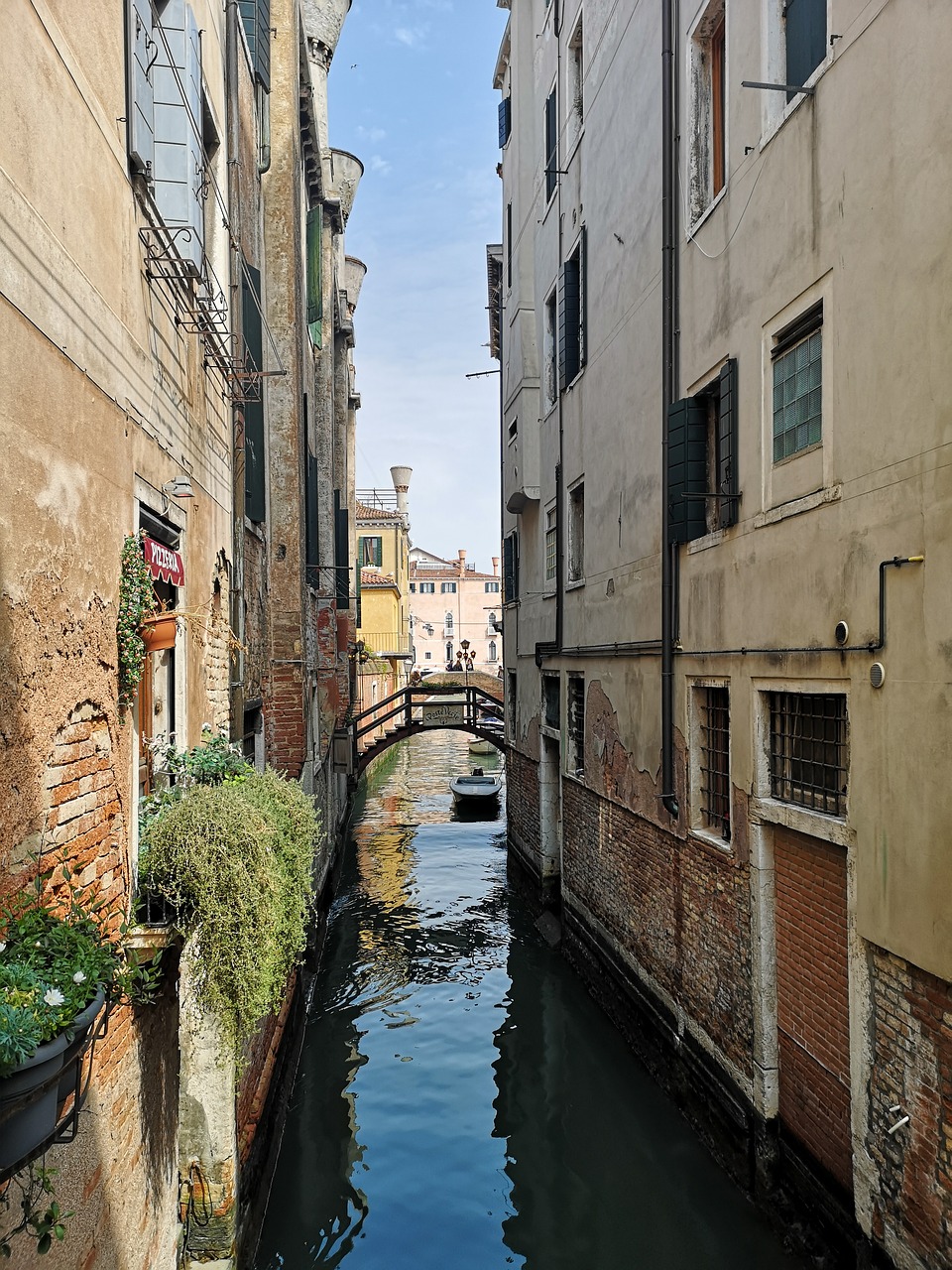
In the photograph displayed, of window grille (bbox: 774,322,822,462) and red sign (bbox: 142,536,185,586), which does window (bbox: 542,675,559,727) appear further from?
red sign (bbox: 142,536,185,586)

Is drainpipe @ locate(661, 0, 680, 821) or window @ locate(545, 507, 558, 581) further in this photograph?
window @ locate(545, 507, 558, 581)

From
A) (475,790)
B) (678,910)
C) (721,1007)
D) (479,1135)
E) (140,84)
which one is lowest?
(479,1135)

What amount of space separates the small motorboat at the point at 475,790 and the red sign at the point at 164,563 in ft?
58.7

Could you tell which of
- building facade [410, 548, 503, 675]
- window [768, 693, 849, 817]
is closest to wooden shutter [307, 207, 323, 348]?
window [768, 693, 849, 817]

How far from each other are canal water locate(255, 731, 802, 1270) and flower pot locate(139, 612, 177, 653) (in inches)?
160

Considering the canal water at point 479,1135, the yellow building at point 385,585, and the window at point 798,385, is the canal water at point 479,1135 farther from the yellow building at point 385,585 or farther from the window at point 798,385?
the yellow building at point 385,585

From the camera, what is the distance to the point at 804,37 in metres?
5.52

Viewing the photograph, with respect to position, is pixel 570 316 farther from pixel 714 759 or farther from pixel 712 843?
pixel 712 843

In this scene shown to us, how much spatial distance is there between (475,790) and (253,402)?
1619cm

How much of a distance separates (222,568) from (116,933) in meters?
3.47

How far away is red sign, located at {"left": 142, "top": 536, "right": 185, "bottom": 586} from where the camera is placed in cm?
432

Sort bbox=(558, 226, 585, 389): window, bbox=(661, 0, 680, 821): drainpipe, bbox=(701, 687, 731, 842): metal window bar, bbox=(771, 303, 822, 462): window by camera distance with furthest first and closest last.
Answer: bbox=(558, 226, 585, 389): window, bbox=(661, 0, 680, 821): drainpipe, bbox=(701, 687, 731, 842): metal window bar, bbox=(771, 303, 822, 462): window

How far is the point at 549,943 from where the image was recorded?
12.1 metres

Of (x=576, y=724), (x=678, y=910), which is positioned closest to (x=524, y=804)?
(x=576, y=724)
